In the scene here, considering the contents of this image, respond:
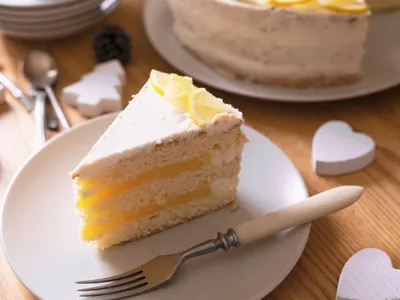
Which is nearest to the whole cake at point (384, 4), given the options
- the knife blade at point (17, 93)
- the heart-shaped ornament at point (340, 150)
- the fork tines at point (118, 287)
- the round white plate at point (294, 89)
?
the round white plate at point (294, 89)

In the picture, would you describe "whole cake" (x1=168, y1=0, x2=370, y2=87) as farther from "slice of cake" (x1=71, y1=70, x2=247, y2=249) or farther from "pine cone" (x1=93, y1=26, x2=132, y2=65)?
"slice of cake" (x1=71, y1=70, x2=247, y2=249)

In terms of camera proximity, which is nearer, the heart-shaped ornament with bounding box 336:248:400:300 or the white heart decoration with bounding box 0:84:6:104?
the heart-shaped ornament with bounding box 336:248:400:300

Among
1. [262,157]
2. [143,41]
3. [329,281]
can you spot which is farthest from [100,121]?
[329,281]

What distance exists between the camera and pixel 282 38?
1411 mm

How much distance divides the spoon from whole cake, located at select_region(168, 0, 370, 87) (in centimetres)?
35

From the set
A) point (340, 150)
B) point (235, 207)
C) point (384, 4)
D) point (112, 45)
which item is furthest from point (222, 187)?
point (384, 4)

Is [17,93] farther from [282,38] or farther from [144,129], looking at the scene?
[282,38]

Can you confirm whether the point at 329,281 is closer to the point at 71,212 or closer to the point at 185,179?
the point at 185,179

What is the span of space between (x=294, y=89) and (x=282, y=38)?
5.0 inches

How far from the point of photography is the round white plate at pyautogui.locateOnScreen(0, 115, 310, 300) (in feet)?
3.26

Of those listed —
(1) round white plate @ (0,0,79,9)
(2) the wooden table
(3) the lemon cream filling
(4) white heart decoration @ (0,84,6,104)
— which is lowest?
(2) the wooden table

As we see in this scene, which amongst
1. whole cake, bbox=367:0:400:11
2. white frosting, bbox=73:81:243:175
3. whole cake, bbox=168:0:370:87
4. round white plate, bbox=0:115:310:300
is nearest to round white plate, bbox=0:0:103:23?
whole cake, bbox=168:0:370:87

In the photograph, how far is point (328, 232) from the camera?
1.14m

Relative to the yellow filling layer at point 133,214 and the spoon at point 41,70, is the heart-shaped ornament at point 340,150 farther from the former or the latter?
the spoon at point 41,70
